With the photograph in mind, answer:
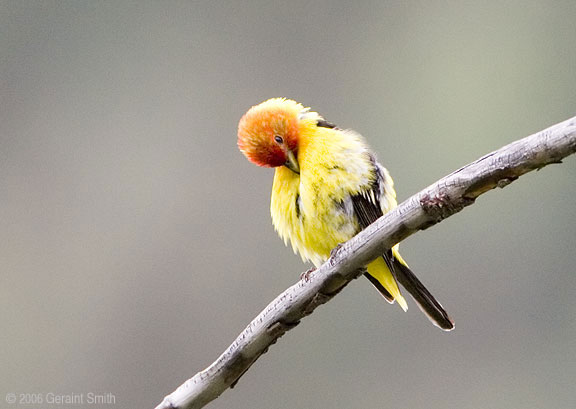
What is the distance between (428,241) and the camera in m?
11.3

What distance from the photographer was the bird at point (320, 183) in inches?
154

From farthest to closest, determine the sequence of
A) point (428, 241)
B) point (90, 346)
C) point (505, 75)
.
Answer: point (505, 75)
point (90, 346)
point (428, 241)

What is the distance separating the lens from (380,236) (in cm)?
306

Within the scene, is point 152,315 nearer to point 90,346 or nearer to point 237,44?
point 90,346

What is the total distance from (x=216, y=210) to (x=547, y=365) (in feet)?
15.8

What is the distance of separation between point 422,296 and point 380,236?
105 centimetres

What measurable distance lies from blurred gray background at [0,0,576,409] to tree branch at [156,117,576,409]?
25.4ft

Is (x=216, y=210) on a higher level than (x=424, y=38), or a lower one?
lower

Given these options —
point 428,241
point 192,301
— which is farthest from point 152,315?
point 428,241

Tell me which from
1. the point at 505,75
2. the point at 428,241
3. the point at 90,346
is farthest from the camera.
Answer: the point at 505,75

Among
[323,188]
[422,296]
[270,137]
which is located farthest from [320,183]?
[422,296]

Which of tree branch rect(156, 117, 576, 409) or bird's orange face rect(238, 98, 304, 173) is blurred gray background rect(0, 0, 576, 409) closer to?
bird's orange face rect(238, 98, 304, 173)

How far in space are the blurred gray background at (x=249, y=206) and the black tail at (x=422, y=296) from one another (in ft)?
22.5

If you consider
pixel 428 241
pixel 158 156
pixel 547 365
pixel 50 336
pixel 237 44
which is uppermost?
pixel 237 44
